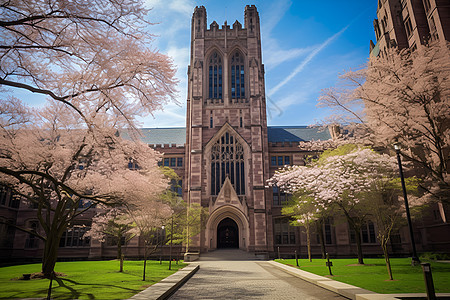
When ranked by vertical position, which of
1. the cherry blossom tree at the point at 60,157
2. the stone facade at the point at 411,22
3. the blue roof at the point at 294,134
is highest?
the stone facade at the point at 411,22

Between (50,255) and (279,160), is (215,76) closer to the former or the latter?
(279,160)

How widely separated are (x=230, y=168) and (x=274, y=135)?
35.2 ft

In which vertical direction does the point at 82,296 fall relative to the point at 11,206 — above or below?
below

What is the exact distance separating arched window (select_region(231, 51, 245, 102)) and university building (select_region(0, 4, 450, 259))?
129mm

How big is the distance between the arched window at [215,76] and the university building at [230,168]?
13 centimetres

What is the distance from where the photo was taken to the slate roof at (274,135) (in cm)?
4106

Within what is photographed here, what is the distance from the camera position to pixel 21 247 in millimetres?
32625

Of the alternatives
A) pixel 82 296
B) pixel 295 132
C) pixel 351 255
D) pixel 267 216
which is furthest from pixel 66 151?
pixel 295 132

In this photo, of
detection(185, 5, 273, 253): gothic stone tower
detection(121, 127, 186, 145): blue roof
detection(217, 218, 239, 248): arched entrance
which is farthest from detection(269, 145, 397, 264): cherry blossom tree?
detection(121, 127, 186, 145): blue roof

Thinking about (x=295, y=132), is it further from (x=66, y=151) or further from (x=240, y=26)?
(x=66, y=151)

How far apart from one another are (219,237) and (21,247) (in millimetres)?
22443

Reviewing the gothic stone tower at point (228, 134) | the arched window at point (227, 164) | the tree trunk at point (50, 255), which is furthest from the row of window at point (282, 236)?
the tree trunk at point (50, 255)

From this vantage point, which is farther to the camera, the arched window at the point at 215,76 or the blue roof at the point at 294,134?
the blue roof at the point at 294,134

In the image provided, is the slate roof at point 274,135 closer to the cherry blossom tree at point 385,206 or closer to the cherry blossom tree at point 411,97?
the cherry blossom tree at point 385,206
